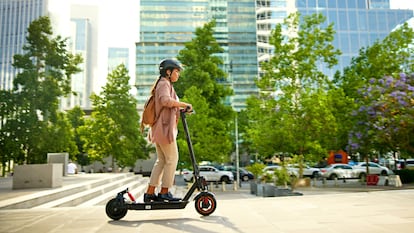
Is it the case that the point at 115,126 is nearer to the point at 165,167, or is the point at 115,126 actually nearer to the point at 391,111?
the point at 391,111

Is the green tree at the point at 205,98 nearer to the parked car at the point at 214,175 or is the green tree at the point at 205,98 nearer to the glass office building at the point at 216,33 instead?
the parked car at the point at 214,175

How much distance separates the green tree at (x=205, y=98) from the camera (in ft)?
70.8

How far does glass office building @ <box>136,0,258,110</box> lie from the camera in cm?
7625

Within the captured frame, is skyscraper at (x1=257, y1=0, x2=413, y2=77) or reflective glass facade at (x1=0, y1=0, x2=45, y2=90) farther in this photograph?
skyscraper at (x1=257, y1=0, x2=413, y2=77)

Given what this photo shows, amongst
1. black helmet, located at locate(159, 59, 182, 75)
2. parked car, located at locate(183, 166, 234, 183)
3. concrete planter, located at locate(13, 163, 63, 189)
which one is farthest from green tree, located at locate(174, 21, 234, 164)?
black helmet, located at locate(159, 59, 182, 75)

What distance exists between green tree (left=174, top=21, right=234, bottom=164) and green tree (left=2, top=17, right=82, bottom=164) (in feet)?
26.5

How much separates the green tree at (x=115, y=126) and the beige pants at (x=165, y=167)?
Answer: 83.6 feet

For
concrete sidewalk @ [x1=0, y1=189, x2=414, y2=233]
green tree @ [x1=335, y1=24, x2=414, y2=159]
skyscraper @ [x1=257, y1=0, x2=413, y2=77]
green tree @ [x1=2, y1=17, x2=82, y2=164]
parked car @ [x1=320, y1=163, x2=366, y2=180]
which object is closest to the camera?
concrete sidewalk @ [x1=0, y1=189, x2=414, y2=233]

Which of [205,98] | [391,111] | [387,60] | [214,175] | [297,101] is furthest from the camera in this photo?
[214,175]

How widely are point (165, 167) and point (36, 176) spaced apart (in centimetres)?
754

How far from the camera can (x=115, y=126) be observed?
97.6ft

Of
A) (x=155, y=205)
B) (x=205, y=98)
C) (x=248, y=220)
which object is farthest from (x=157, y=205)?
(x=205, y=98)

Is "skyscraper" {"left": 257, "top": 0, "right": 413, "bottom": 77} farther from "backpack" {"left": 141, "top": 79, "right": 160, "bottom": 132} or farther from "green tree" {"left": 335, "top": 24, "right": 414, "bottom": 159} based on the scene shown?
"backpack" {"left": 141, "top": 79, "right": 160, "bottom": 132}

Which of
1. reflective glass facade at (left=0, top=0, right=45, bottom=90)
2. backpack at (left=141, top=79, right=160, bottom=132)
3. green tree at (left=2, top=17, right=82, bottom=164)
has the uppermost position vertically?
reflective glass facade at (left=0, top=0, right=45, bottom=90)
